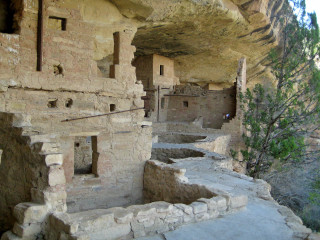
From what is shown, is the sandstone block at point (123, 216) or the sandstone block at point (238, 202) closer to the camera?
the sandstone block at point (123, 216)

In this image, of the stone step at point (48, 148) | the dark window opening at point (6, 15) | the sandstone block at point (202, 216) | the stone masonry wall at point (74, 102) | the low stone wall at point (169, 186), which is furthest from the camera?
the dark window opening at point (6, 15)

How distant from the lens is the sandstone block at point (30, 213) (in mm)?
3207

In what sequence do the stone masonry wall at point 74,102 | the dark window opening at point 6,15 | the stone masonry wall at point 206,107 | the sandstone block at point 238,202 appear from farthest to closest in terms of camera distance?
the stone masonry wall at point 206,107 → the dark window opening at point 6,15 → the stone masonry wall at point 74,102 → the sandstone block at point 238,202

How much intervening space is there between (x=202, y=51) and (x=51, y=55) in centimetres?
1025

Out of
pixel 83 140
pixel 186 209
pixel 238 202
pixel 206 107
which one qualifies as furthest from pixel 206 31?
pixel 186 209

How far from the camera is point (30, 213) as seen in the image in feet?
10.6

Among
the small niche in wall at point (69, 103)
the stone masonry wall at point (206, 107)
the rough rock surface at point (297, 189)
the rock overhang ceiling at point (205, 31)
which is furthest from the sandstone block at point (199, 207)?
the stone masonry wall at point (206, 107)

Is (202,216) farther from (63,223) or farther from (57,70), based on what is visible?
(57,70)

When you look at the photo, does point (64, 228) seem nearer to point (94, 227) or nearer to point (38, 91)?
point (94, 227)

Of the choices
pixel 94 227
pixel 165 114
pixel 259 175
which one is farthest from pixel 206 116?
pixel 94 227

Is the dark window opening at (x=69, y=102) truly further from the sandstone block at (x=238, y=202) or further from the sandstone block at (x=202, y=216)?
the sandstone block at (x=238, y=202)

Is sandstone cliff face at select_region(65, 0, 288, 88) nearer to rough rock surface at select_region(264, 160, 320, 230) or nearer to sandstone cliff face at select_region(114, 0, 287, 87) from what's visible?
sandstone cliff face at select_region(114, 0, 287, 87)

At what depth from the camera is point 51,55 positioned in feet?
16.1

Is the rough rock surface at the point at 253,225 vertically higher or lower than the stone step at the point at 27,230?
lower
